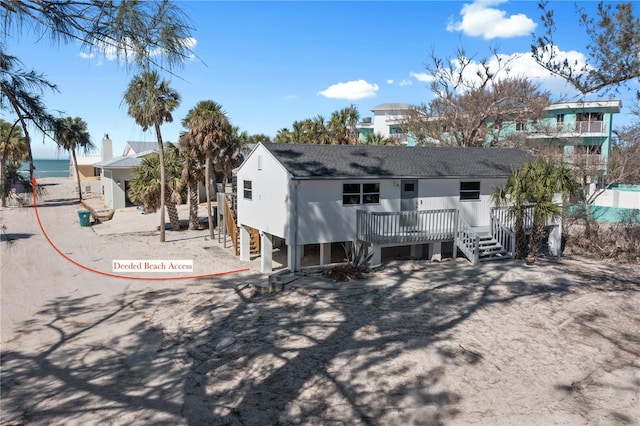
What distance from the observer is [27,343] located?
1185cm

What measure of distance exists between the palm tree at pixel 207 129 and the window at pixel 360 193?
9.45 meters

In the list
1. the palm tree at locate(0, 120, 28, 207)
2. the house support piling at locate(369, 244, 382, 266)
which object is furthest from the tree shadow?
the palm tree at locate(0, 120, 28, 207)

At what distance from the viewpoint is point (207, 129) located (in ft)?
82.4

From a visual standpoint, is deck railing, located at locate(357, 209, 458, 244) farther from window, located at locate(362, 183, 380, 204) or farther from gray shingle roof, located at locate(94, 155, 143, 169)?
gray shingle roof, located at locate(94, 155, 143, 169)

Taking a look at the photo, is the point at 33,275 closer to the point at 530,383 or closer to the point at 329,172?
the point at 329,172

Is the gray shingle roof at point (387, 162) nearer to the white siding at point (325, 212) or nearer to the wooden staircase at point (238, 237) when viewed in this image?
the white siding at point (325, 212)

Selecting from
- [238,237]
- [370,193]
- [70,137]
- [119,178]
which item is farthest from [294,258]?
[119,178]

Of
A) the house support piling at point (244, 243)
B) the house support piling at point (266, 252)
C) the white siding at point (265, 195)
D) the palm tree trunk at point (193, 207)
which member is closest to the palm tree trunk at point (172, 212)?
the palm tree trunk at point (193, 207)

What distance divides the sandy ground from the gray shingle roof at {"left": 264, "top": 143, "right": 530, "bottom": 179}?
397cm

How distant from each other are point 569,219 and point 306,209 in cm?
1537

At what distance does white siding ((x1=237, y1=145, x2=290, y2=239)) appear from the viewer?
17.8 metres

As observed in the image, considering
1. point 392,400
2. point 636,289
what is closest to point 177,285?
point 392,400

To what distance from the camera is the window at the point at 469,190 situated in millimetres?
20547

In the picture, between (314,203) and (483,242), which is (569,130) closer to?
(483,242)
